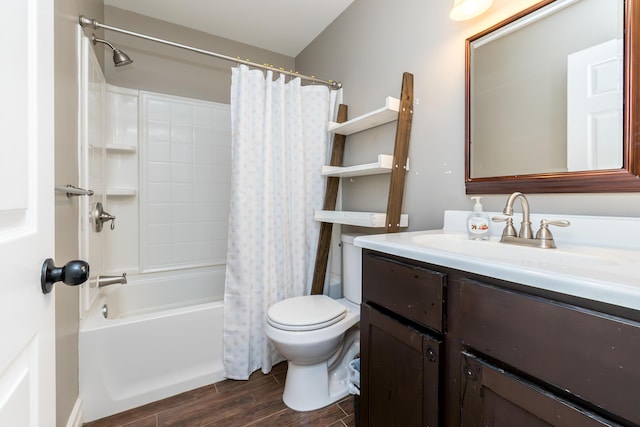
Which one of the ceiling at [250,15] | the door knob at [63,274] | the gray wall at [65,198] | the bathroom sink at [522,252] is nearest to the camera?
the door knob at [63,274]

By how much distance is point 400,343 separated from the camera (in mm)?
937

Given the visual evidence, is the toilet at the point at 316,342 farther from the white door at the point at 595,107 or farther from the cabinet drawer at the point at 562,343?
the white door at the point at 595,107

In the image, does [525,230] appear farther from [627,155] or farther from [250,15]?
[250,15]

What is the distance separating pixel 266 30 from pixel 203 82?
658 mm

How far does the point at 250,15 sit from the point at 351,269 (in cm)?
194

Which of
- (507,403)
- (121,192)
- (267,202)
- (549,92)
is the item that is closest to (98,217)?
(121,192)

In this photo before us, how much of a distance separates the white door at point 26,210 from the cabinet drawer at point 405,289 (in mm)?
845

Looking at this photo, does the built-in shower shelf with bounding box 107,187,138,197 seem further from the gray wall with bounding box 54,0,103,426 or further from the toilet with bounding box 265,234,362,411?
the toilet with bounding box 265,234,362,411

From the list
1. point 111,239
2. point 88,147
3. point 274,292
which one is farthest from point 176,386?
point 88,147

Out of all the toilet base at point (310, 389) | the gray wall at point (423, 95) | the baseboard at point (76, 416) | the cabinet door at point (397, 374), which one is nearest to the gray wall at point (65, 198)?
the baseboard at point (76, 416)

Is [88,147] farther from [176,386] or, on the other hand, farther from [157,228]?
[176,386]

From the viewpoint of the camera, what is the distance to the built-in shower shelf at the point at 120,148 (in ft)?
6.64

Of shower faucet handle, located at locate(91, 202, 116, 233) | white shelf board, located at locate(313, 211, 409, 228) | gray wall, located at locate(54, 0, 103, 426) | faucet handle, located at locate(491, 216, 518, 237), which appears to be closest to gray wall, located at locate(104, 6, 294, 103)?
gray wall, located at locate(54, 0, 103, 426)

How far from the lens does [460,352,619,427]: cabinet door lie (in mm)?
570
